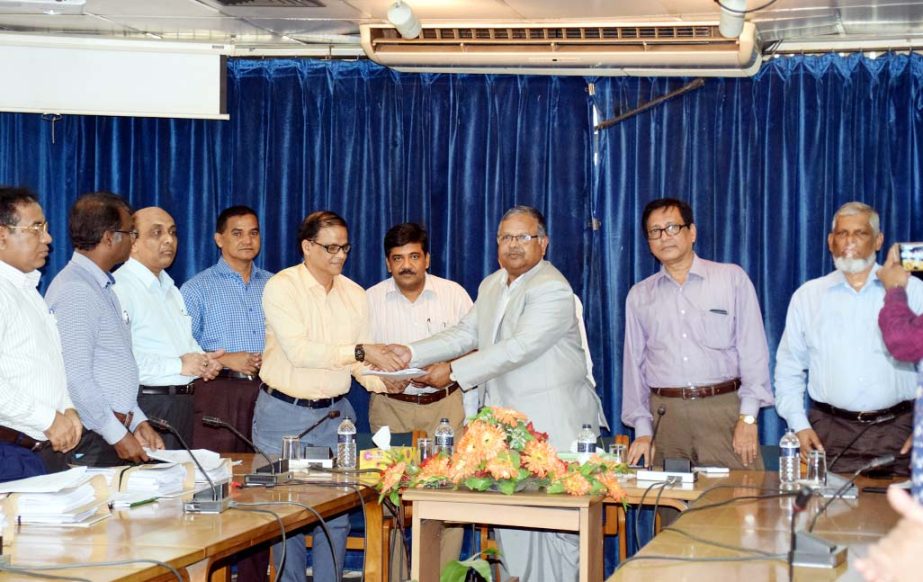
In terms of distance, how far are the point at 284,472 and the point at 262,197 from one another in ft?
9.36

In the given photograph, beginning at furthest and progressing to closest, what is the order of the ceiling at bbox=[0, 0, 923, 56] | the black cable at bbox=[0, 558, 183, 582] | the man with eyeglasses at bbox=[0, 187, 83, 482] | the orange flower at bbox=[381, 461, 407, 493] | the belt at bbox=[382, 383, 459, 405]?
the belt at bbox=[382, 383, 459, 405] < the ceiling at bbox=[0, 0, 923, 56] < the orange flower at bbox=[381, 461, 407, 493] < the man with eyeglasses at bbox=[0, 187, 83, 482] < the black cable at bbox=[0, 558, 183, 582]

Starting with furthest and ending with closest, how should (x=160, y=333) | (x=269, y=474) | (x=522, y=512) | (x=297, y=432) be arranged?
(x=160, y=333) → (x=297, y=432) → (x=269, y=474) → (x=522, y=512)

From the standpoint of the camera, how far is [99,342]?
15.1 feet

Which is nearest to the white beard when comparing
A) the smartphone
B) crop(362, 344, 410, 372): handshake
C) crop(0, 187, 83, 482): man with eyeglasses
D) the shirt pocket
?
the shirt pocket

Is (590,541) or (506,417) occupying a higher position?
(506,417)

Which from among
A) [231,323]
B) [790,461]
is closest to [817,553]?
[790,461]

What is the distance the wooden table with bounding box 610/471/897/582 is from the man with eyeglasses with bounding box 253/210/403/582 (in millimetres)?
1795

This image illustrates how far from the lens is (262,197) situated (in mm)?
6859

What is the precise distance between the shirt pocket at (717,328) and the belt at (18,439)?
9.43 ft

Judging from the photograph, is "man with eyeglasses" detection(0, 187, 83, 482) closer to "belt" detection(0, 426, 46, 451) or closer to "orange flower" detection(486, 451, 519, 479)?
"belt" detection(0, 426, 46, 451)

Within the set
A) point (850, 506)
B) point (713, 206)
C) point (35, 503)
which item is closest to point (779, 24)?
point (713, 206)

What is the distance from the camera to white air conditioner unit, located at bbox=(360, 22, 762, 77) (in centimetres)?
575

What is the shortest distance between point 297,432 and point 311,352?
1.30 feet

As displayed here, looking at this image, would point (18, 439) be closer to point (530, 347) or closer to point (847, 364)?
point (530, 347)
